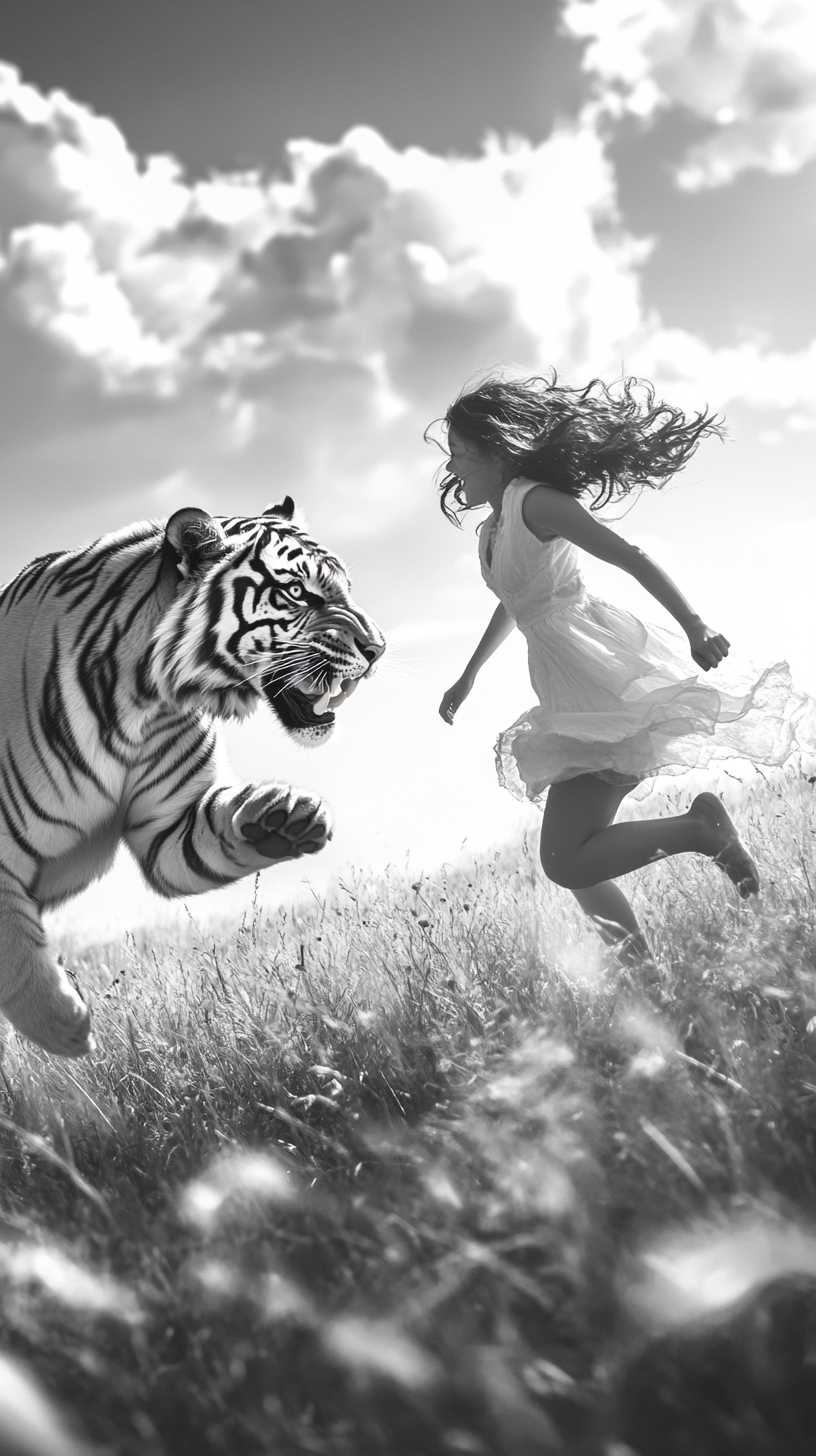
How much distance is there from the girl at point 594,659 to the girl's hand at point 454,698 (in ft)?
1.29

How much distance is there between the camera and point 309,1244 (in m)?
2.25

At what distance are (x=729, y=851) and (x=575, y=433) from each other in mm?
1808

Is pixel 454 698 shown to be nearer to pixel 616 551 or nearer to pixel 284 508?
pixel 616 551

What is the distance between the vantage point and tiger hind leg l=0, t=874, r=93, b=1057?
371 cm

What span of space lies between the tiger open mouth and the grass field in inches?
42.4

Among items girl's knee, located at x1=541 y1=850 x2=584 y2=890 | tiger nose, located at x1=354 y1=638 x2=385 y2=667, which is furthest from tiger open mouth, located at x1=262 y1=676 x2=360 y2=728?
girl's knee, located at x1=541 y1=850 x2=584 y2=890

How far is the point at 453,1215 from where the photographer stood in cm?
221

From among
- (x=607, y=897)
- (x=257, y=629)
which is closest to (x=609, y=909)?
(x=607, y=897)

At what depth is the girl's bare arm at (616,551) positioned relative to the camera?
3.59 m

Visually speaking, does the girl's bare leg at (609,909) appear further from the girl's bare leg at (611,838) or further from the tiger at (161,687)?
the tiger at (161,687)

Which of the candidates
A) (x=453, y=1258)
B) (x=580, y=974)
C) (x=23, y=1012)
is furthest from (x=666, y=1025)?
(x=23, y=1012)

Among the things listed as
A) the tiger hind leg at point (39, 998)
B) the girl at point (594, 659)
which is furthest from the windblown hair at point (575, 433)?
the tiger hind leg at point (39, 998)

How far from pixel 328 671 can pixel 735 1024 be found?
7.12 feet

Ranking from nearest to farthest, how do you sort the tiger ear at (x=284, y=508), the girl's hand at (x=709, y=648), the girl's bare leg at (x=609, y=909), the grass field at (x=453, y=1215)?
1. the grass field at (x=453, y=1215)
2. the girl's hand at (x=709, y=648)
3. the girl's bare leg at (x=609, y=909)
4. the tiger ear at (x=284, y=508)
